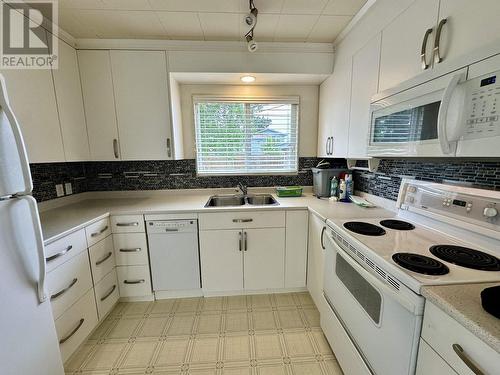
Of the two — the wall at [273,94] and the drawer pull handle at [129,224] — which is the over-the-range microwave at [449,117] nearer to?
the wall at [273,94]

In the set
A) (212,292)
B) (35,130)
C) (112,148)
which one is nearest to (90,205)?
(112,148)

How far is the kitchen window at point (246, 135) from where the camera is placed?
240 cm

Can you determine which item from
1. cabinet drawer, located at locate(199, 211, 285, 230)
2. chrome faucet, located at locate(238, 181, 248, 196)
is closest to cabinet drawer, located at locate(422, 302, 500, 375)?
cabinet drawer, located at locate(199, 211, 285, 230)

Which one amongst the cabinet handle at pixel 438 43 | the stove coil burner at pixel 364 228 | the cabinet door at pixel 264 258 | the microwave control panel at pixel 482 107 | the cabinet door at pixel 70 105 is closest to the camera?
the microwave control panel at pixel 482 107

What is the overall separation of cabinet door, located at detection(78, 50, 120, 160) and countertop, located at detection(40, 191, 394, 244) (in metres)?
0.49

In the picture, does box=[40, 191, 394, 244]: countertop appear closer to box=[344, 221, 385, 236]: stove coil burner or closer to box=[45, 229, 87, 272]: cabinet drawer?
box=[45, 229, 87, 272]: cabinet drawer

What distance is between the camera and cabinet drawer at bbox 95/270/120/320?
5.53 feet

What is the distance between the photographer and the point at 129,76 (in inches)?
76.4

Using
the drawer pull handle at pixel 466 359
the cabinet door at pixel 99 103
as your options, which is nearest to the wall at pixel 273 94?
the cabinet door at pixel 99 103

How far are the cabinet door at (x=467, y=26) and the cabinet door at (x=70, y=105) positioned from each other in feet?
8.19

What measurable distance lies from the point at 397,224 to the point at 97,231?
7.11 feet

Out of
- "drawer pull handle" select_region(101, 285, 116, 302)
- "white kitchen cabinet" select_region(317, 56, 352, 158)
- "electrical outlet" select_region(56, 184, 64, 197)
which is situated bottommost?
"drawer pull handle" select_region(101, 285, 116, 302)

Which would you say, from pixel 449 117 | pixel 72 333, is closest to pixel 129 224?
pixel 72 333

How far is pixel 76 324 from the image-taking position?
4.74ft
